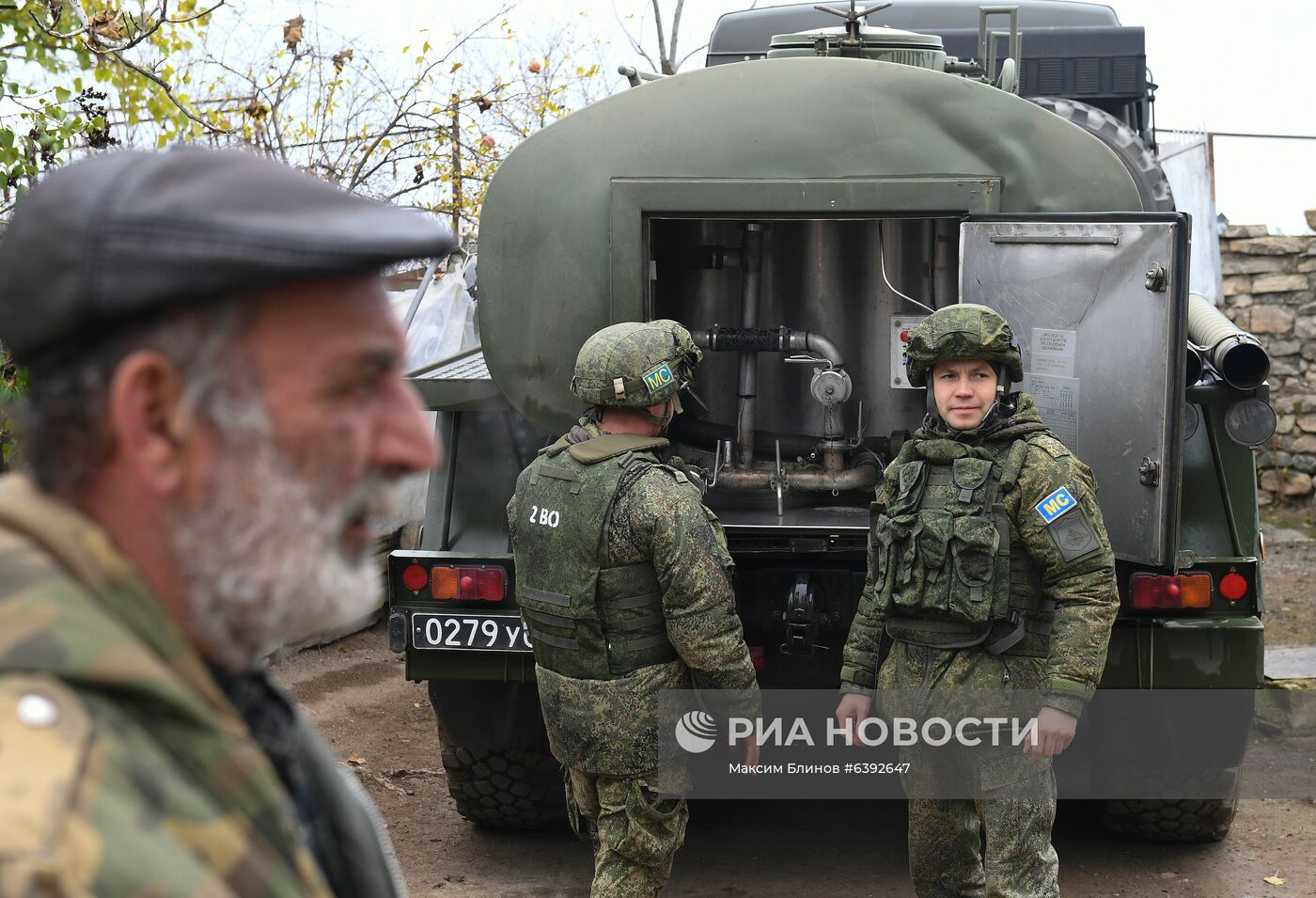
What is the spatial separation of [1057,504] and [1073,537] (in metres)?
0.08

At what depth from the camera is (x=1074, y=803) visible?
4.68m

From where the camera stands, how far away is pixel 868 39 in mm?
4547

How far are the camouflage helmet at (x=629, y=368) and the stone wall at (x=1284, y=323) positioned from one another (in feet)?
24.0

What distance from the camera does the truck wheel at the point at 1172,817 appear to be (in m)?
4.22

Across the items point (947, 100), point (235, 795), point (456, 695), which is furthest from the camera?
point (456, 695)

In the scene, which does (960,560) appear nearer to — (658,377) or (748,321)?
(658,377)

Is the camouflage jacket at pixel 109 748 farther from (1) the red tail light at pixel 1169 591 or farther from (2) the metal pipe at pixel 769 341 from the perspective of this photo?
(2) the metal pipe at pixel 769 341

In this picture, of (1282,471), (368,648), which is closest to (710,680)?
(368,648)

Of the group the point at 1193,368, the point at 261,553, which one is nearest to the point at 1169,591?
the point at 1193,368

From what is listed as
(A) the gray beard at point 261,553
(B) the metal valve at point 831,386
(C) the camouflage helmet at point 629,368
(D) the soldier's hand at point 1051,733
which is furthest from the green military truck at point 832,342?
(A) the gray beard at point 261,553

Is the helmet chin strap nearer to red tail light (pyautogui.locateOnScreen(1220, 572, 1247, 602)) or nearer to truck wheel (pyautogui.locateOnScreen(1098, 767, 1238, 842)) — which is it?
red tail light (pyautogui.locateOnScreen(1220, 572, 1247, 602))

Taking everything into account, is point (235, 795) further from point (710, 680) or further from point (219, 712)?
point (710, 680)

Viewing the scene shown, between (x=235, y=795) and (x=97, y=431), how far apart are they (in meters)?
0.25

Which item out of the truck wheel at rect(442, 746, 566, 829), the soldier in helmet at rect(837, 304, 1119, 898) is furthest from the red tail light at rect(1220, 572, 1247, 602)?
the truck wheel at rect(442, 746, 566, 829)
